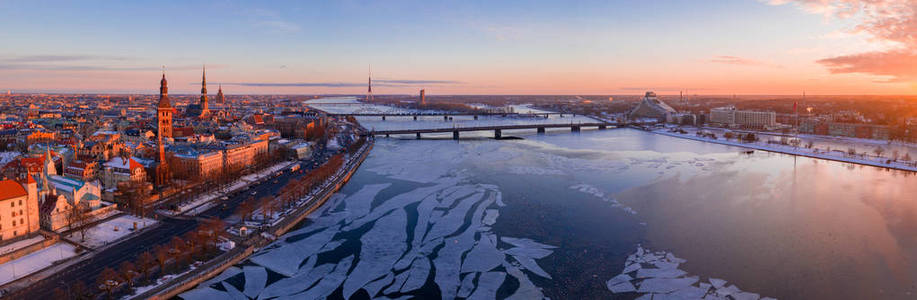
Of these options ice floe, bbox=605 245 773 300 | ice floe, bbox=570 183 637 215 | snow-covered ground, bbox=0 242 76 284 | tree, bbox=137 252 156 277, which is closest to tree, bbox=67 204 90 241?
snow-covered ground, bbox=0 242 76 284

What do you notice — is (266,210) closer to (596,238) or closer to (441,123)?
(596,238)

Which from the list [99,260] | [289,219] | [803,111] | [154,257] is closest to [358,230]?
[289,219]

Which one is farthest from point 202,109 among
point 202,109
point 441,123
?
point 441,123

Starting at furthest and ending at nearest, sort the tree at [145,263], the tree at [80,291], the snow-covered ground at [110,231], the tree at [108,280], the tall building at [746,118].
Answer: the tall building at [746,118] < the snow-covered ground at [110,231] < the tree at [145,263] < the tree at [108,280] < the tree at [80,291]

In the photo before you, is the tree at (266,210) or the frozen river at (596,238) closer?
the frozen river at (596,238)

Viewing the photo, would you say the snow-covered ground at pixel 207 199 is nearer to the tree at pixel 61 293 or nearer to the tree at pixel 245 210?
the tree at pixel 245 210

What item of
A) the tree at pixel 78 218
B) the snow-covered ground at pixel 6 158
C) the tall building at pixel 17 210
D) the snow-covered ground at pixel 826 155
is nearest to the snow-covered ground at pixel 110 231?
the tree at pixel 78 218

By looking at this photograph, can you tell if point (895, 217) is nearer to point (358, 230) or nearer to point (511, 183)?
point (511, 183)

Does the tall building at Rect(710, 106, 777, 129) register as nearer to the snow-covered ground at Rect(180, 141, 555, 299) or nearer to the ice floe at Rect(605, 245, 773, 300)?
the snow-covered ground at Rect(180, 141, 555, 299)
